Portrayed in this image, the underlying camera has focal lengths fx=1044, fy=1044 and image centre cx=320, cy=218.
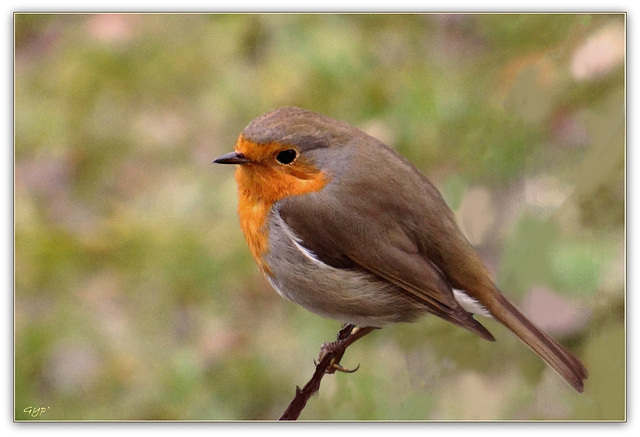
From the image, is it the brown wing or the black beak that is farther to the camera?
the brown wing

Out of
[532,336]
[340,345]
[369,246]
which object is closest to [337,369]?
[340,345]

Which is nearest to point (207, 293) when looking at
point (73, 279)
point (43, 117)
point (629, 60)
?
point (73, 279)

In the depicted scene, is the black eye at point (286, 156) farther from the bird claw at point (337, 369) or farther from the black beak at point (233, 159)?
the bird claw at point (337, 369)

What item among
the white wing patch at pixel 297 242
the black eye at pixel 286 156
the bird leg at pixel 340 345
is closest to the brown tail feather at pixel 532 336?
the bird leg at pixel 340 345

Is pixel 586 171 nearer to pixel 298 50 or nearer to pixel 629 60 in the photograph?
pixel 629 60

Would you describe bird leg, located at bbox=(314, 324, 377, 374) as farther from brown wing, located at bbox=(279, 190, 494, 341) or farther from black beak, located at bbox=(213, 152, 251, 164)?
black beak, located at bbox=(213, 152, 251, 164)

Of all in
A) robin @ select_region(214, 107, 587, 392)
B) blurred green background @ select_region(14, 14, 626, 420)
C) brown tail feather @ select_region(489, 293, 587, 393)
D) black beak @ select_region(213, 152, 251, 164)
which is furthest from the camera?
blurred green background @ select_region(14, 14, 626, 420)

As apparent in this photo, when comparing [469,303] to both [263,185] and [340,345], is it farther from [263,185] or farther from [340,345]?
[263,185]

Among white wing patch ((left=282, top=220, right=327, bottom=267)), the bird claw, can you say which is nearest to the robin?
white wing patch ((left=282, top=220, right=327, bottom=267))
